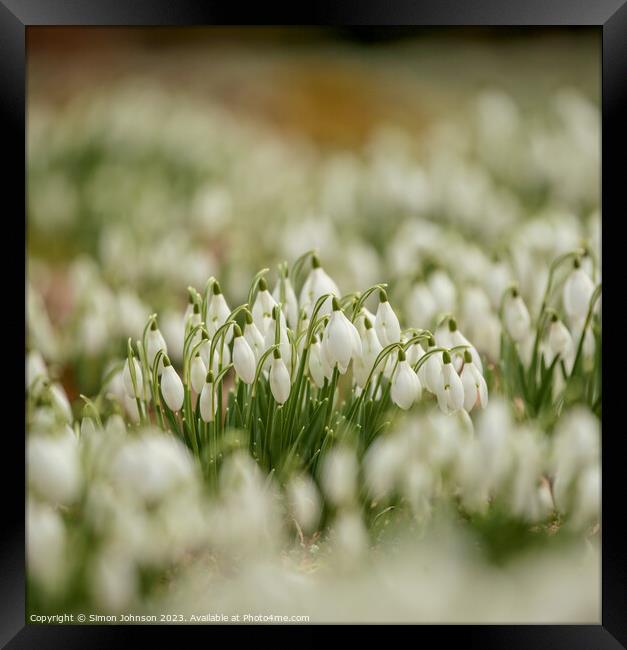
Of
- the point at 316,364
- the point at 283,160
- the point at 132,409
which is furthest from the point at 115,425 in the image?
the point at 283,160

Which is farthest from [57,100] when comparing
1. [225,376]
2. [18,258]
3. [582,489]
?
[582,489]

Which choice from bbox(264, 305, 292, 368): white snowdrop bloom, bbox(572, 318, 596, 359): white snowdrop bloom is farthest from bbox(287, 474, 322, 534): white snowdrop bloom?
bbox(572, 318, 596, 359): white snowdrop bloom

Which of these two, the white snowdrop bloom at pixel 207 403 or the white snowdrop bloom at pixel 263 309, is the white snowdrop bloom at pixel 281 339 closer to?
the white snowdrop bloom at pixel 263 309

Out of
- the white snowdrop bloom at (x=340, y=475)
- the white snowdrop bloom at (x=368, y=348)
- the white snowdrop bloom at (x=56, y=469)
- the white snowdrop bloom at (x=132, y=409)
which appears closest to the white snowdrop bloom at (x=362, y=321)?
the white snowdrop bloom at (x=368, y=348)

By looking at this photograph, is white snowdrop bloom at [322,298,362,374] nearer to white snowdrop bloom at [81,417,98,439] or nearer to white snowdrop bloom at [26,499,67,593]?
white snowdrop bloom at [81,417,98,439]

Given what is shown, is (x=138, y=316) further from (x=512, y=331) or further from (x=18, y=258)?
(x=512, y=331)

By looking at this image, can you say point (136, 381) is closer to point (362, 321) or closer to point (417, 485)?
point (362, 321)
